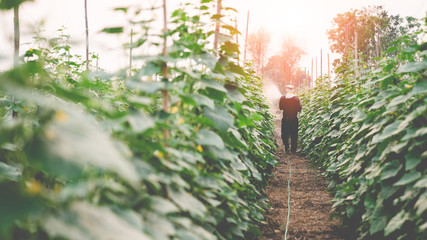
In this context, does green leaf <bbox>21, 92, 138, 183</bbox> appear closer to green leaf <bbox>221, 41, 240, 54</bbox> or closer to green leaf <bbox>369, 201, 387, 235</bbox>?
green leaf <bbox>221, 41, 240, 54</bbox>

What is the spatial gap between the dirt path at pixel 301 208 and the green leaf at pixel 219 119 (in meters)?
1.56

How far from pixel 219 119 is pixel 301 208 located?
2.41 meters

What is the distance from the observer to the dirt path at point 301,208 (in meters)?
2.95

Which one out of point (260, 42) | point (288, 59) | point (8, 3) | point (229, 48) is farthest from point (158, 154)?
point (288, 59)

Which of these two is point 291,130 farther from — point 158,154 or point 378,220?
point 158,154

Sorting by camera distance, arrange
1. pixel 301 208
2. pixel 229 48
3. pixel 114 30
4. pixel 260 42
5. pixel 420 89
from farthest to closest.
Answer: pixel 260 42
pixel 301 208
pixel 229 48
pixel 420 89
pixel 114 30

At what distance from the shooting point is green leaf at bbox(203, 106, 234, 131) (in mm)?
1758

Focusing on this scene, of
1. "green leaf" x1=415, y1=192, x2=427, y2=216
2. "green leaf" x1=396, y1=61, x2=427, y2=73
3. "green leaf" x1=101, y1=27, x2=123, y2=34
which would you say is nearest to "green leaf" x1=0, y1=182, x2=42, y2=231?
"green leaf" x1=101, y1=27, x2=123, y2=34

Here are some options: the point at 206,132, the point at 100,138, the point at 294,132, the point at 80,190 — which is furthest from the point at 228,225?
the point at 294,132

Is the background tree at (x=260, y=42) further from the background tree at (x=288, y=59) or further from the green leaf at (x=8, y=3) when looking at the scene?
the green leaf at (x=8, y=3)

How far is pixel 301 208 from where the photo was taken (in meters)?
3.69

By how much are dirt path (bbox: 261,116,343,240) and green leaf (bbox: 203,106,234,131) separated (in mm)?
1563

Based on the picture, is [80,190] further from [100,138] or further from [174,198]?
[174,198]

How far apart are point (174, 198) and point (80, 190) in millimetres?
482
